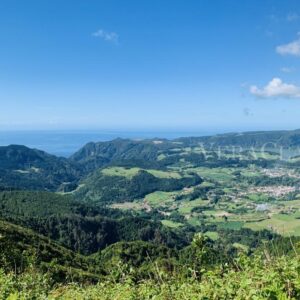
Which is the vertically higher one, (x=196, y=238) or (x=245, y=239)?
(x=196, y=238)

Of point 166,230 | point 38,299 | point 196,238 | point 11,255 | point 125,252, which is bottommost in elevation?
point 166,230

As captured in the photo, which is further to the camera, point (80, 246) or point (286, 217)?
Answer: point (286, 217)

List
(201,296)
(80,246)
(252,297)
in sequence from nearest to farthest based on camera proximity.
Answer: (252,297) < (201,296) < (80,246)

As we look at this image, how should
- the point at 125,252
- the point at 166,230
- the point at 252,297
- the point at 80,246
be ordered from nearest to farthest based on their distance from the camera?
the point at 252,297, the point at 125,252, the point at 80,246, the point at 166,230

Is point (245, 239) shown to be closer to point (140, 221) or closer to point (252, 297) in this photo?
point (140, 221)

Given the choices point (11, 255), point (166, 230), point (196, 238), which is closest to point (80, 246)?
point (166, 230)

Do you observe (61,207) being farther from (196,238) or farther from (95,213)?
(196,238)

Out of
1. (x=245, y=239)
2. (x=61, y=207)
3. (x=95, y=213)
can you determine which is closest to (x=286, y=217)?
(x=245, y=239)

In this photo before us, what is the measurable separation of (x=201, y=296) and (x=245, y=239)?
15538 centimetres

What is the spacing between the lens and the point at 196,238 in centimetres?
1043

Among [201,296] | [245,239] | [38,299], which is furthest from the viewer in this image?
[245,239]

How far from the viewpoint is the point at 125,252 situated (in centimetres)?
10281

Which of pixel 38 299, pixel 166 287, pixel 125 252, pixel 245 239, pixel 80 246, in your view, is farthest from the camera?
pixel 245 239

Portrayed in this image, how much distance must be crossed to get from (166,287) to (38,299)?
2.87m
